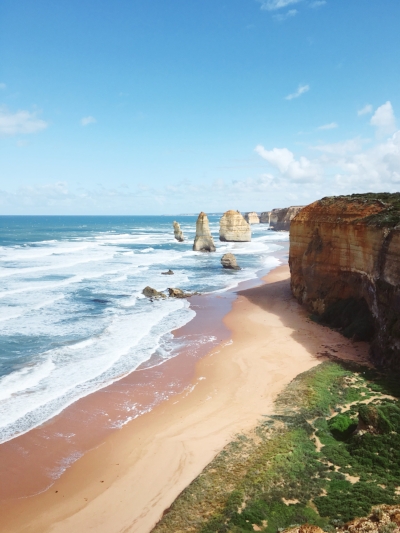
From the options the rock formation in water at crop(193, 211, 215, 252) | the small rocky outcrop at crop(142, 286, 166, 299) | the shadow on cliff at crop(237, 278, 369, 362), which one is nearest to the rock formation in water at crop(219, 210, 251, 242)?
the rock formation in water at crop(193, 211, 215, 252)

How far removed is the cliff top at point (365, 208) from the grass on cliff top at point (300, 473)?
975 centimetres

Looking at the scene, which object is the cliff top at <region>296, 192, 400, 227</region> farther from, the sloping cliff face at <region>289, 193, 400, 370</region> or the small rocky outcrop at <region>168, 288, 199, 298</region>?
the small rocky outcrop at <region>168, 288, 199, 298</region>

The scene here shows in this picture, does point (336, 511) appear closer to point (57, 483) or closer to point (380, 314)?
point (57, 483)

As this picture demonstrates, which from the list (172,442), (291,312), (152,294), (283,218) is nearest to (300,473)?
(172,442)

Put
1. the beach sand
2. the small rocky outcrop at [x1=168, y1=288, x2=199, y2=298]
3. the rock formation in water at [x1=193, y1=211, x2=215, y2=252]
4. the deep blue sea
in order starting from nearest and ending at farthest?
the beach sand
the deep blue sea
the small rocky outcrop at [x1=168, y1=288, x2=199, y2=298]
the rock formation in water at [x1=193, y1=211, x2=215, y2=252]

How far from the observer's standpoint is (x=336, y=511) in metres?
9.19

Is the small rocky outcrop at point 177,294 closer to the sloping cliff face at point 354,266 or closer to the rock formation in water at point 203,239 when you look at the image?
the sloping cliff face at point 354,266

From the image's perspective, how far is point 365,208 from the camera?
2312 cm

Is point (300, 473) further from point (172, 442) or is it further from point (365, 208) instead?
point (365, 208)

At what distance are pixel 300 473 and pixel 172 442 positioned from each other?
4.30 m

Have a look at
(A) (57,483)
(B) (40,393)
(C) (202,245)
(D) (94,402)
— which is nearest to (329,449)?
(A) (57,483)

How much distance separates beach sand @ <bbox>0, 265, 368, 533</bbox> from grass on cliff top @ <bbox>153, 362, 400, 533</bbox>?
728 mm

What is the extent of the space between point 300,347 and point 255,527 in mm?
12904

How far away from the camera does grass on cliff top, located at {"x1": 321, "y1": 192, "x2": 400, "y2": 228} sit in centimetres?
2016
